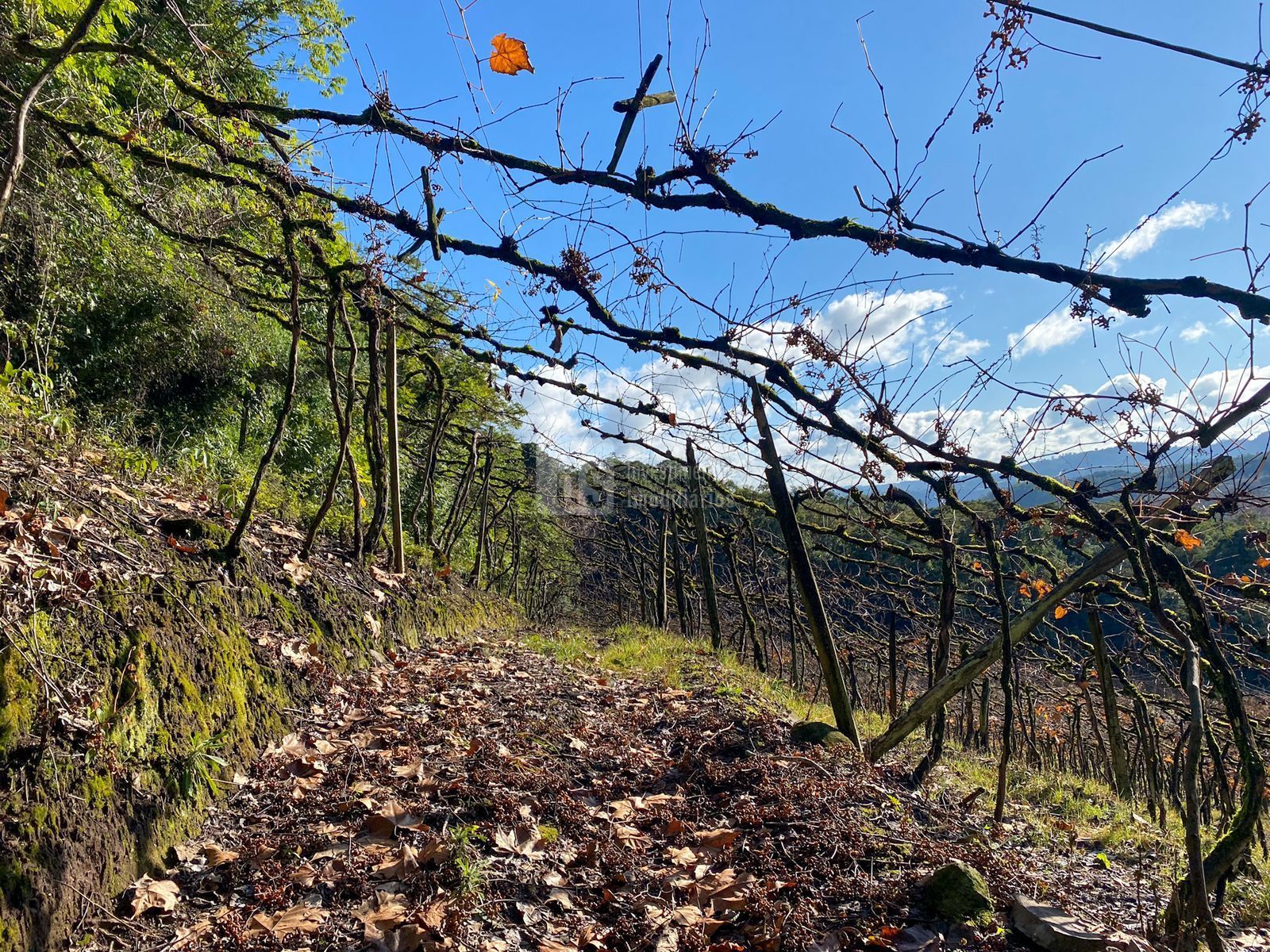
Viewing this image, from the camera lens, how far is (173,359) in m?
9.20

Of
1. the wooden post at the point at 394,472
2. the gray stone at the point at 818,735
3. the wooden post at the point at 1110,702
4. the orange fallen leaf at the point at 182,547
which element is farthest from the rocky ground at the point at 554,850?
the wooden post at the point at 1110,702

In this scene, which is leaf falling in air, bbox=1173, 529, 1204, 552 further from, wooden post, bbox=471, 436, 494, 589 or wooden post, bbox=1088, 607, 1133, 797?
wooden post, bbox=471, 436, 494, 589

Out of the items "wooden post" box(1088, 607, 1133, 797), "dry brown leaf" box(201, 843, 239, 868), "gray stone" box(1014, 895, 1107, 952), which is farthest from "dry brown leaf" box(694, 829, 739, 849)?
"wooden post" box(1088, 607, 1133, 797)

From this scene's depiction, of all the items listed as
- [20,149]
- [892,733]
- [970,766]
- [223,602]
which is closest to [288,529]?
[223,602]

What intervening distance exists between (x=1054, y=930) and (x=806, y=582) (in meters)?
2.69

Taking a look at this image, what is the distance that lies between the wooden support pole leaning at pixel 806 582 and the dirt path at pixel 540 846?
55 cm

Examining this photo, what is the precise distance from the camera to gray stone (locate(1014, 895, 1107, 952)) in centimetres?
233

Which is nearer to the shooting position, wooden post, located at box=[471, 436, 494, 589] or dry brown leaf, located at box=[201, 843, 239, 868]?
dry brown leaf, located at box=[201, 843, 239, 868]

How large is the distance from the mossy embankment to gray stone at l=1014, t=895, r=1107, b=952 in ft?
11.0

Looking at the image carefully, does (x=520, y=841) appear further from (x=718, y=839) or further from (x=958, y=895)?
(x=958, y=895)

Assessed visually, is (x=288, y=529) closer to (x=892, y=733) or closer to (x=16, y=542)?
(x=16, y=542)

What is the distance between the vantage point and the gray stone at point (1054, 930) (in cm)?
233

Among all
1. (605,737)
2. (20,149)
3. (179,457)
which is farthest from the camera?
(179,457)

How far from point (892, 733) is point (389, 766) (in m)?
3.35
